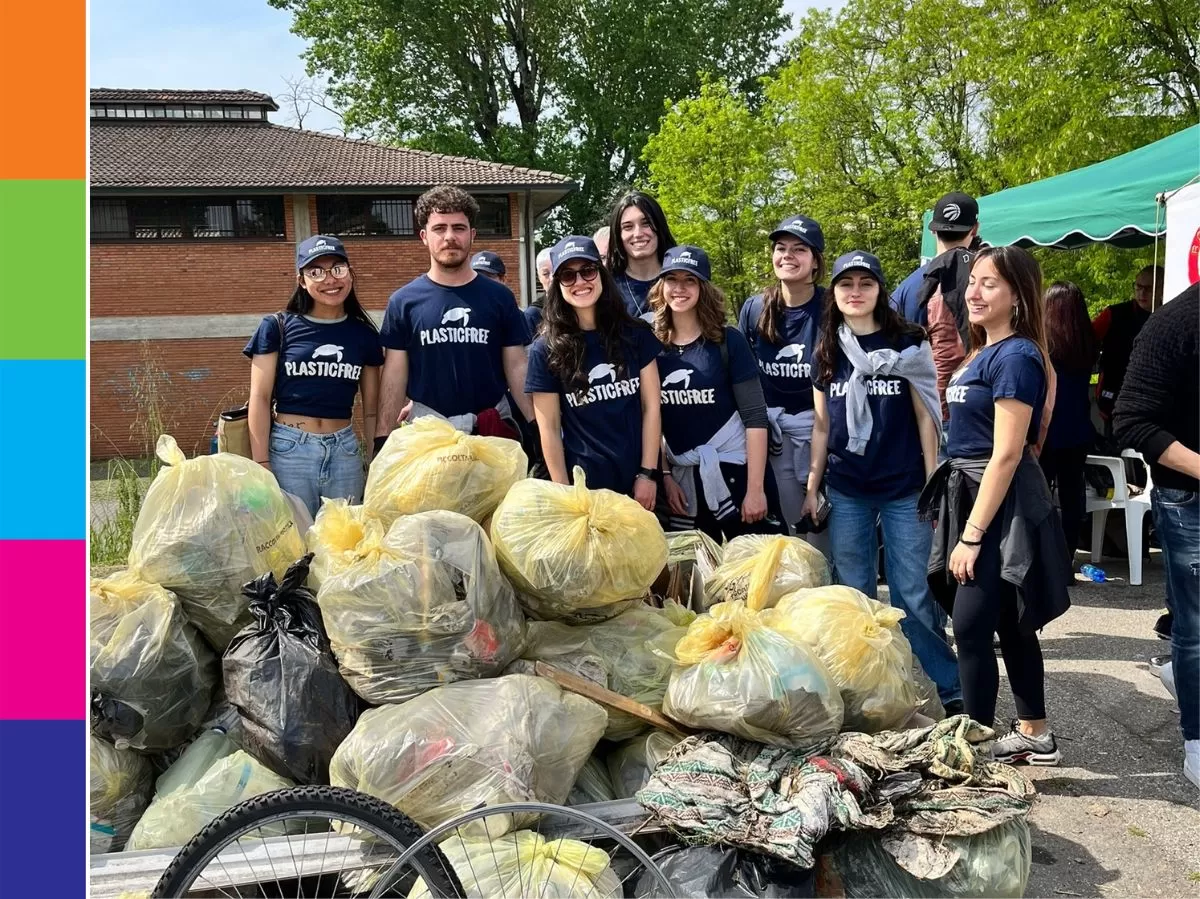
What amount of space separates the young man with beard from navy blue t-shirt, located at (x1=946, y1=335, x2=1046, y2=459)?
1.70 metres

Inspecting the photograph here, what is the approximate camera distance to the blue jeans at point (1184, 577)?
3.37 metres

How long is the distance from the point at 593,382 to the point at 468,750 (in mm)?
1639

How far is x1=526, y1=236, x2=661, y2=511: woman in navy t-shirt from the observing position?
12.1 ft

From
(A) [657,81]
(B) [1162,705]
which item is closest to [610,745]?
(B) [1162,705]

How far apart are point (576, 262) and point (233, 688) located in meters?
1.87

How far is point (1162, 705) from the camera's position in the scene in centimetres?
435

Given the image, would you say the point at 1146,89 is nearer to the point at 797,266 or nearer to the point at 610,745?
the point at 797,266

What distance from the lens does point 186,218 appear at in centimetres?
2264

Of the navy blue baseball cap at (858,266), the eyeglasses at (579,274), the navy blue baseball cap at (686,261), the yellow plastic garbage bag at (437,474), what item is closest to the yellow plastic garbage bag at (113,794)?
the yellow plastic garbage bag at (437,474)

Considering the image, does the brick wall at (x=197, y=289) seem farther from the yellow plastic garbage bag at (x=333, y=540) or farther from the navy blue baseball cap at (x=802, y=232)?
the yellow plastic garbage bag at (x=333, y=540)

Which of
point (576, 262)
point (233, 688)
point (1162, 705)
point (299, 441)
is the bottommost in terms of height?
point (1162, 705)

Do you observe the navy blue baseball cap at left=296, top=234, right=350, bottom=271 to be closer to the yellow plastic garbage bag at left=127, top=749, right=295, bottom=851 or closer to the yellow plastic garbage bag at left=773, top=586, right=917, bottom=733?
the yellow plastic garbage bag at left=127, top=749, right=295, bottom=851

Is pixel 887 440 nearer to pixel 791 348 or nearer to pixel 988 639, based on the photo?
pixel 791 348

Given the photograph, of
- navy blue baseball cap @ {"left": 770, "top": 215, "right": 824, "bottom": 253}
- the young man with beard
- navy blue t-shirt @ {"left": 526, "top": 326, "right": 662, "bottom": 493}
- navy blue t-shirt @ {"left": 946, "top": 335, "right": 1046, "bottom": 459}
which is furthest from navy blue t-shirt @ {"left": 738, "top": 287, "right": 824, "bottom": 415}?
the young man with beard
